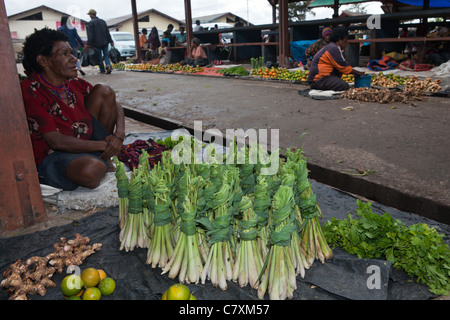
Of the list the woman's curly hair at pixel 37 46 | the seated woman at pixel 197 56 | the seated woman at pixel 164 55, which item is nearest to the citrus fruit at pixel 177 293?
the woman's curly hair at pixel 37 46

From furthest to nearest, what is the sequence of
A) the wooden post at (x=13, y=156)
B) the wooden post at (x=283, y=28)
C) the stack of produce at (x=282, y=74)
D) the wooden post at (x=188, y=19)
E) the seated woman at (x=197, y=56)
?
the seated woman at (x=197, y=56) < the wooden post at (x=188, y=19) < the wooden post at (x=283, y=28) < the stack of produce at (x=282, y=74) < the wooden post at (x=13, y=156)

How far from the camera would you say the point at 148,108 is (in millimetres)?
6977

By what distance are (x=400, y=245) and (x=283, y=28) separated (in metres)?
10.2

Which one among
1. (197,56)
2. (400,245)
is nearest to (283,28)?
(197,56)

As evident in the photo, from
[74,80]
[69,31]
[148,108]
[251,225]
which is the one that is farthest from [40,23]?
[251,225]

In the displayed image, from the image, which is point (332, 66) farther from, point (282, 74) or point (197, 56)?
point (197, 56)

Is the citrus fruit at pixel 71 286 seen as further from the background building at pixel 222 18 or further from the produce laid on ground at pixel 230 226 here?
the background building at pixel 222 18

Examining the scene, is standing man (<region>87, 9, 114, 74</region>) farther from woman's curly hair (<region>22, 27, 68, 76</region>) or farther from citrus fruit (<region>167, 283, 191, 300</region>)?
citrus fruit (<region>167, 283, 191, 300</region>)

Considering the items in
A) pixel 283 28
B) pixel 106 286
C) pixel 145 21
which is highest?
pixel 145 21

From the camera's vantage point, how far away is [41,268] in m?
2.07

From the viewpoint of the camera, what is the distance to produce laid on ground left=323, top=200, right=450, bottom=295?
73.2 inches

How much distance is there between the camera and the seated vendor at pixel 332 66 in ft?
23.0

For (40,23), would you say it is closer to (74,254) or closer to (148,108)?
(148,108)

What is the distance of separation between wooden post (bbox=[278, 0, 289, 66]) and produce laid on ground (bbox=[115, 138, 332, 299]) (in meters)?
9.71
